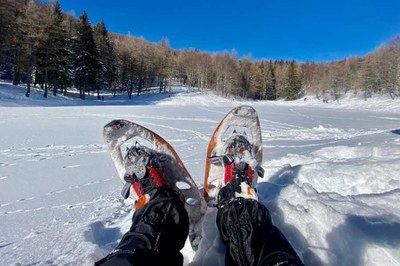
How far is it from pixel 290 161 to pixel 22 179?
13.4ft

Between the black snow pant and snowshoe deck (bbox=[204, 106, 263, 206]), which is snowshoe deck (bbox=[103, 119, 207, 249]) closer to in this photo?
snowshoe deck (bbox=[204, 106, 263, 206])

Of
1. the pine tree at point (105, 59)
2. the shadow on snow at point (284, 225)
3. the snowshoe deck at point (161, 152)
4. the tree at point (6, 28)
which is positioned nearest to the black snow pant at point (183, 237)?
the shadow on snow at point (284, 225)

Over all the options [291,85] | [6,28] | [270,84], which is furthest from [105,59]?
[291,85]

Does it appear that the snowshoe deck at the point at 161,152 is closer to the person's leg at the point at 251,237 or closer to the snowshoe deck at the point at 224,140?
the snowshoe deck at the point at 224,140

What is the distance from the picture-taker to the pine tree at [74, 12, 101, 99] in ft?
106

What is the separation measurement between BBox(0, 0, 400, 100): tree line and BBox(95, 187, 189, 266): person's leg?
1099 inches

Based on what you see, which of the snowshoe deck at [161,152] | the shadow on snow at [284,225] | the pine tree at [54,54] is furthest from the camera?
the pine tree at [54,54]

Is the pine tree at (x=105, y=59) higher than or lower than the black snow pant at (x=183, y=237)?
higher

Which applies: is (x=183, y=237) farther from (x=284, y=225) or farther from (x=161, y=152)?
(x=161, y=152)

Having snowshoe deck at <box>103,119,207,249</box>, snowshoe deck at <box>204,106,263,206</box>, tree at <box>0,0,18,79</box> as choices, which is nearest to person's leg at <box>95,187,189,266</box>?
snowshoe deck at <box>103,119,207,249</box>

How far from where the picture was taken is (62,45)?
28.8 meters

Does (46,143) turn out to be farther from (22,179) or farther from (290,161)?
(290,161)

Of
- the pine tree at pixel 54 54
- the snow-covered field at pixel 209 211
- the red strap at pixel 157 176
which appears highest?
the pine tree at pixel 54 54

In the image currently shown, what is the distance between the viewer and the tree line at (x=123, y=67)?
1028 inches
